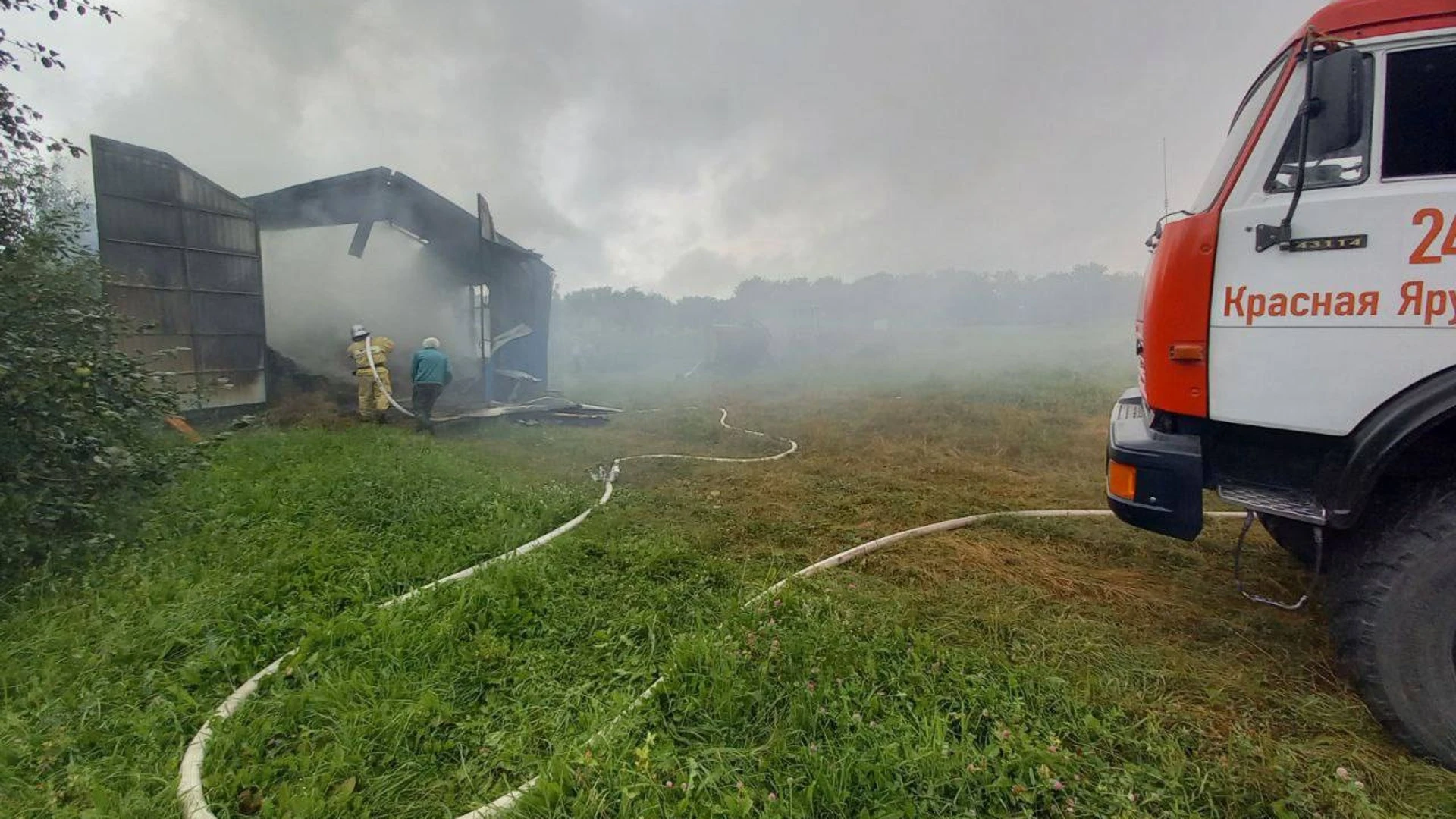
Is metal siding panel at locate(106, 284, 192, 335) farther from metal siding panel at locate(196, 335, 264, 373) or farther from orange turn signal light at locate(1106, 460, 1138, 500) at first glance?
orange turn signal light at locate(1106, 460, 1138, 500)

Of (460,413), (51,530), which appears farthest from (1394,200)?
(460,413)

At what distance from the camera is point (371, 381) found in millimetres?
8867

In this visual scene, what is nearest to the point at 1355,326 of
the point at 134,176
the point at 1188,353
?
the point at 1188,353

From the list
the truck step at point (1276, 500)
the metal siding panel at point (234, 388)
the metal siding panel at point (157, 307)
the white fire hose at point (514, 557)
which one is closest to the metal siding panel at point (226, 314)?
the metal siding panel at point (157, 307)

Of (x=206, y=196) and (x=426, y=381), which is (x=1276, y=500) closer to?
(x=426, y=381)

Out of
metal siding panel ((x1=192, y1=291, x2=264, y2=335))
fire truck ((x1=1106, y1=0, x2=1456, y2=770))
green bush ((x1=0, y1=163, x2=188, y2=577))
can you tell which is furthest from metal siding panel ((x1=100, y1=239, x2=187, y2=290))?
fire truck ((x1=1106, y1=0, x2=1456, y2=770))

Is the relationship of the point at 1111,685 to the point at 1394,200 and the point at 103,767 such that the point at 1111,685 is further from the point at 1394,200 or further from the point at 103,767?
the point at 103,767

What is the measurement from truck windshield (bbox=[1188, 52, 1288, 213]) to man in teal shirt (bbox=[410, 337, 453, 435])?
30.1ft

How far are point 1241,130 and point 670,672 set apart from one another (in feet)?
11.5

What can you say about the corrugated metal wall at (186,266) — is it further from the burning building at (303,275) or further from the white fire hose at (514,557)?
the white fire hose at (514,557)

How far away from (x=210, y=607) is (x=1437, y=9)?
5.97 metres

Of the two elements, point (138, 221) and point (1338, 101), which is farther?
point (138, 221)

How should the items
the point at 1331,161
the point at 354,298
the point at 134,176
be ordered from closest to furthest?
the point at 1331,161, the point at 134,176, the point at 354,298

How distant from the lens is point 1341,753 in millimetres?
1990
